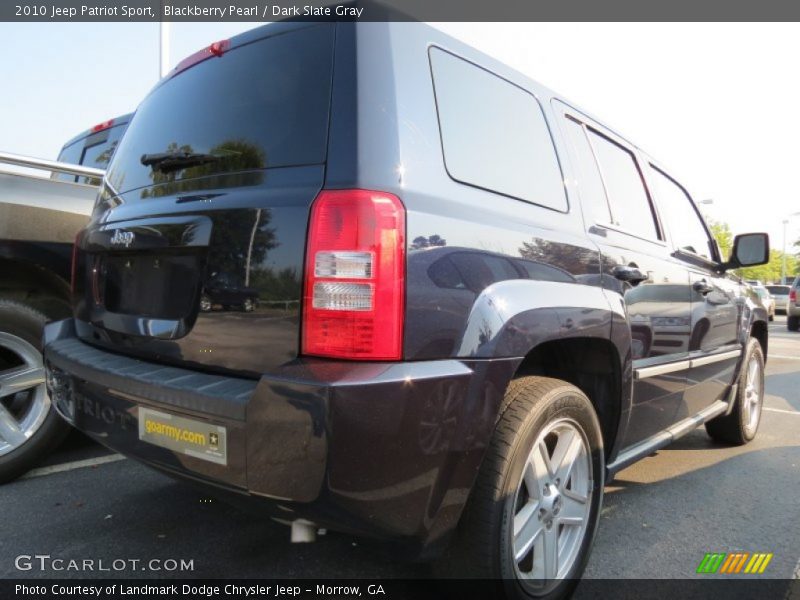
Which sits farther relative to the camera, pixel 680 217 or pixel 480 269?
pixel 680 217

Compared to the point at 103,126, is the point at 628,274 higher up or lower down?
lower down

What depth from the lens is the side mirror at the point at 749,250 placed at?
13.0 ft

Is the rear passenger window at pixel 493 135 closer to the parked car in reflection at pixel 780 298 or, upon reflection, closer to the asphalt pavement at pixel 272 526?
the asphalt pavement at pixel 272 526

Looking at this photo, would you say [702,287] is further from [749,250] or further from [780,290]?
[780,290]

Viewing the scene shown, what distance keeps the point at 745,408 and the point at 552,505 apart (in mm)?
2949

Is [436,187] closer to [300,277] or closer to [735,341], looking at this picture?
[300,277]

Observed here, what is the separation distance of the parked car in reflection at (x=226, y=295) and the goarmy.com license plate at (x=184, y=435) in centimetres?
35

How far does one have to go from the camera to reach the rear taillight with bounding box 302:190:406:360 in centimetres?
148

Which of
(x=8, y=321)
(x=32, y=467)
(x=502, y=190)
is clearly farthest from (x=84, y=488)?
(x=502, y=190)

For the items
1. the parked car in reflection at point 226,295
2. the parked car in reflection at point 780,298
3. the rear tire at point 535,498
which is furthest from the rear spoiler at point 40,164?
the parked car in reflection at point 780,298

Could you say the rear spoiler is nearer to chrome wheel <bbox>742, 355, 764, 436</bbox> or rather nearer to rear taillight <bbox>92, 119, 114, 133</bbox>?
rear taillight <bbox>92, 119, 114, 133</bbox>

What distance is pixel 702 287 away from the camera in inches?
128

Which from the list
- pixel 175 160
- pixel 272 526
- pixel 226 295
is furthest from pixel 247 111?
pixel 272 526

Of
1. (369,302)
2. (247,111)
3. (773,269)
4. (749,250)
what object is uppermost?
(247,111)
